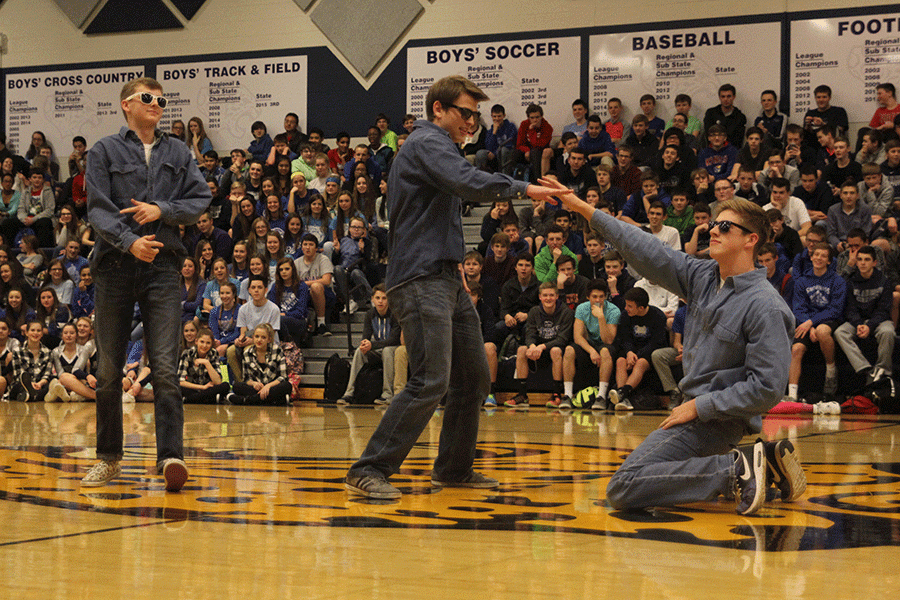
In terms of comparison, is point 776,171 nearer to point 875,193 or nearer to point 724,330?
point 875,193

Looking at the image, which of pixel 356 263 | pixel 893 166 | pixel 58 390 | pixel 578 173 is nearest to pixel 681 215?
pixel 578 173

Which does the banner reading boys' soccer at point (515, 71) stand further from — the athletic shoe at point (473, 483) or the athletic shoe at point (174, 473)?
the athletic shoe at point (174, 473)

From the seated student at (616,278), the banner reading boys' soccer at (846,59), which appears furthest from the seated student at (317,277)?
the banner reading boys' soccer at (846,59)

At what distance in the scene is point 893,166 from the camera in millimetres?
12586

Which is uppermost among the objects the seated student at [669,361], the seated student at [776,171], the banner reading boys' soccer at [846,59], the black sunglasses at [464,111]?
the banner reading boys' soccer at [846,59]

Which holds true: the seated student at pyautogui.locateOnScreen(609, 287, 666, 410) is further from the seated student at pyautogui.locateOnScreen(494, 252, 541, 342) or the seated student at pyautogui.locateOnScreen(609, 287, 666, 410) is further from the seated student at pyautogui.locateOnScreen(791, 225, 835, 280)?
the seated student at pyautogui.locateOnScreen(791, 225, 835, 280)

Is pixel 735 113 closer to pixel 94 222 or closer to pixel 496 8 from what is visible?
pixel 496 8

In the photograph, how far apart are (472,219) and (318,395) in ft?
13.5

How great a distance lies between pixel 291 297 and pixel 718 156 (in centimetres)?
582

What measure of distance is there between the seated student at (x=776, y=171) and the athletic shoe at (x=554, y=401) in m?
3.73

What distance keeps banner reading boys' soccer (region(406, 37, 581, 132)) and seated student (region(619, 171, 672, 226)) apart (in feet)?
11.7

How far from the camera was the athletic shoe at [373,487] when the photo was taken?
4.21 metres

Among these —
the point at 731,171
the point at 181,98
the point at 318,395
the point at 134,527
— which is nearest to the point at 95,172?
the point at 134,527

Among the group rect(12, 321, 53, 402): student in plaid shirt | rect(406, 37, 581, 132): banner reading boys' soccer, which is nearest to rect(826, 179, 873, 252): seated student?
rect(406, 37, 581, 132): banner reading boys' soccer
